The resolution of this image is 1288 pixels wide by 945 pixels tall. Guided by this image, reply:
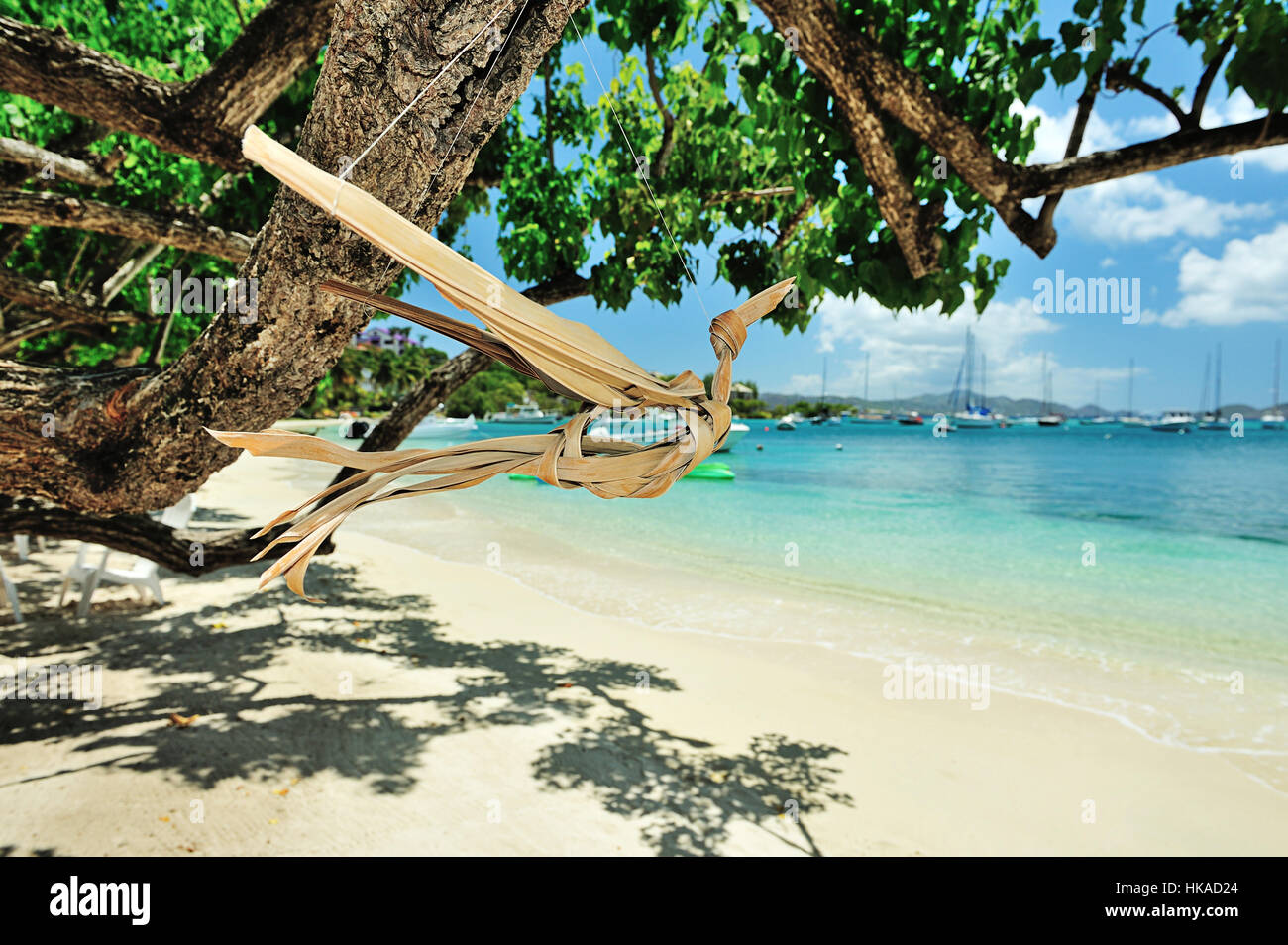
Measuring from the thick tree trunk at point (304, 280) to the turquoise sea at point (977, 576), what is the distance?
5.94 metres

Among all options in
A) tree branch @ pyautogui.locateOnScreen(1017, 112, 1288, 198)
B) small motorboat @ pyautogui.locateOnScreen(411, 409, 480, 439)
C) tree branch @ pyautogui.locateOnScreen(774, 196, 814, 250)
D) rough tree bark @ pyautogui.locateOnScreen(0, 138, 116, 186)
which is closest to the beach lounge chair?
rough tree bark @ pyautogui.locateOnScreen(0, 138, 116, 186)

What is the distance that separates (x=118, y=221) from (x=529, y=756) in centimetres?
420

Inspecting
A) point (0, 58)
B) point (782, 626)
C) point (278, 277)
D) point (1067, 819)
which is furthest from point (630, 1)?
point (782, 626)

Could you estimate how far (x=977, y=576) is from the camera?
1255 cm

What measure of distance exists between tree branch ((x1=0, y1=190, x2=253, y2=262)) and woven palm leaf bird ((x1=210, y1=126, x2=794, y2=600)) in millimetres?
3695

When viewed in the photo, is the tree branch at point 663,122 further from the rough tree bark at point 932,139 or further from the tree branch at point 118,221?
the tree branch at point 118,221

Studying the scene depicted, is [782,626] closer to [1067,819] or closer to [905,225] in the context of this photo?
[1067,819]

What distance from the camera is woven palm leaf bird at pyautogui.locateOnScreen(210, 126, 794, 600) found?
826 millimetres

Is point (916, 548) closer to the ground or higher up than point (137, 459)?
closer to the ground

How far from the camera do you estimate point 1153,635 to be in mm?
9008

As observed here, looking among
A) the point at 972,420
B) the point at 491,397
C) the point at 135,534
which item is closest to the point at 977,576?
the point at 135,534

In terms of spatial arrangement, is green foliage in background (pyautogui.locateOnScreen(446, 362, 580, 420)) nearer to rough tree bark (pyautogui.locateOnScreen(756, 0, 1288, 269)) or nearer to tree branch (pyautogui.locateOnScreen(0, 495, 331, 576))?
tree branch (pyautogui.locateOnScreen(0, 495, 331, 576))
